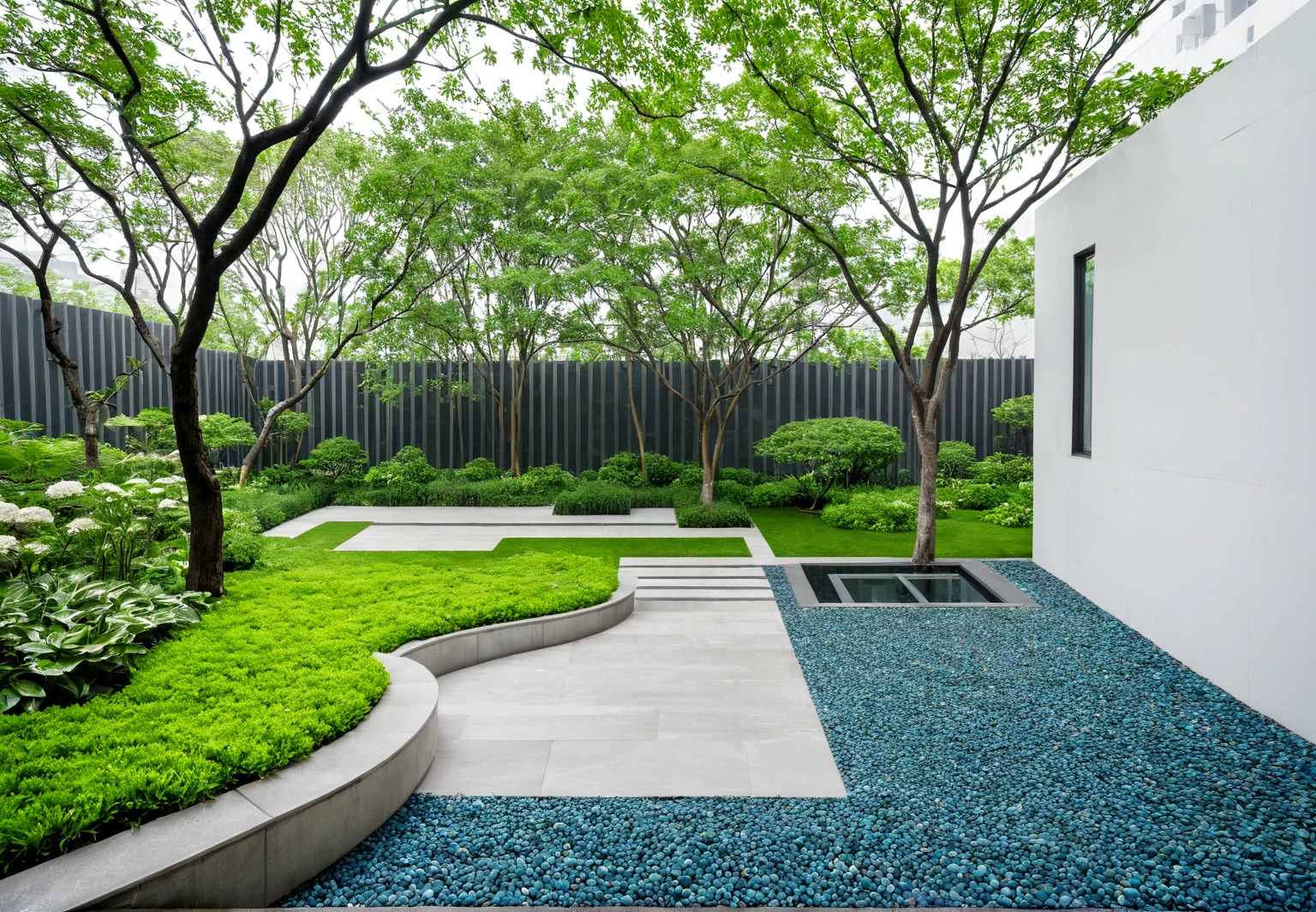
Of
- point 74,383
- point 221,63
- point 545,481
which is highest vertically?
point 221,63

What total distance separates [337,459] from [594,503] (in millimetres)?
5089

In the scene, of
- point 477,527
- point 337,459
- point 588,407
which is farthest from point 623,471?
point 337,459

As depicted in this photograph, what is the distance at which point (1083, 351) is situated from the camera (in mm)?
6992

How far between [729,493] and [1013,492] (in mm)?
4635

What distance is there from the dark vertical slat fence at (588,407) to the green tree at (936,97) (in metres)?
6.60

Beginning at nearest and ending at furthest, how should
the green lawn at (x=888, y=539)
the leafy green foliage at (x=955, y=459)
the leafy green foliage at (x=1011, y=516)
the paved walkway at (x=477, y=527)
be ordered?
the green lawn at (x=888, y=539) → the paved walkway at (x=477, y=527) → the leafy green foliage at (x=1011, y=516) → the leafy green foliage at (x=955, y=459)

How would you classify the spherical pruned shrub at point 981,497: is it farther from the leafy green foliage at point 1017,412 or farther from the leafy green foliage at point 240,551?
the leafy green foliage at point 240,551

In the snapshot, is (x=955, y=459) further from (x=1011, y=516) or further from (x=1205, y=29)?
(x=1205, y=29)

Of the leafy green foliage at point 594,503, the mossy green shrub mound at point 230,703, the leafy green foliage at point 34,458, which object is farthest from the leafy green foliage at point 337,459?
the mossy green shrub mound at point 230,703

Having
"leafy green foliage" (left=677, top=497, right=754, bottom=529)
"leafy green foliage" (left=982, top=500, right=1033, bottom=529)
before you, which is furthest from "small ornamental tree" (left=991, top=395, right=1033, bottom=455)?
"leafy green foliage" (left=677, top=497, right=754, bottom=529)

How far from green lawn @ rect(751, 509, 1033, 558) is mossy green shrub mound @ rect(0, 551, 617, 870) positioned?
13.1 ft

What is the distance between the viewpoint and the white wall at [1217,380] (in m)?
3.79

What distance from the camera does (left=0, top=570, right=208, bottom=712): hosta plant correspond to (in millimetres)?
3473

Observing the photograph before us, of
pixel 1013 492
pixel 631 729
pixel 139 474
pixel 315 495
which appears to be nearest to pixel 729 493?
pixel 1013 492
